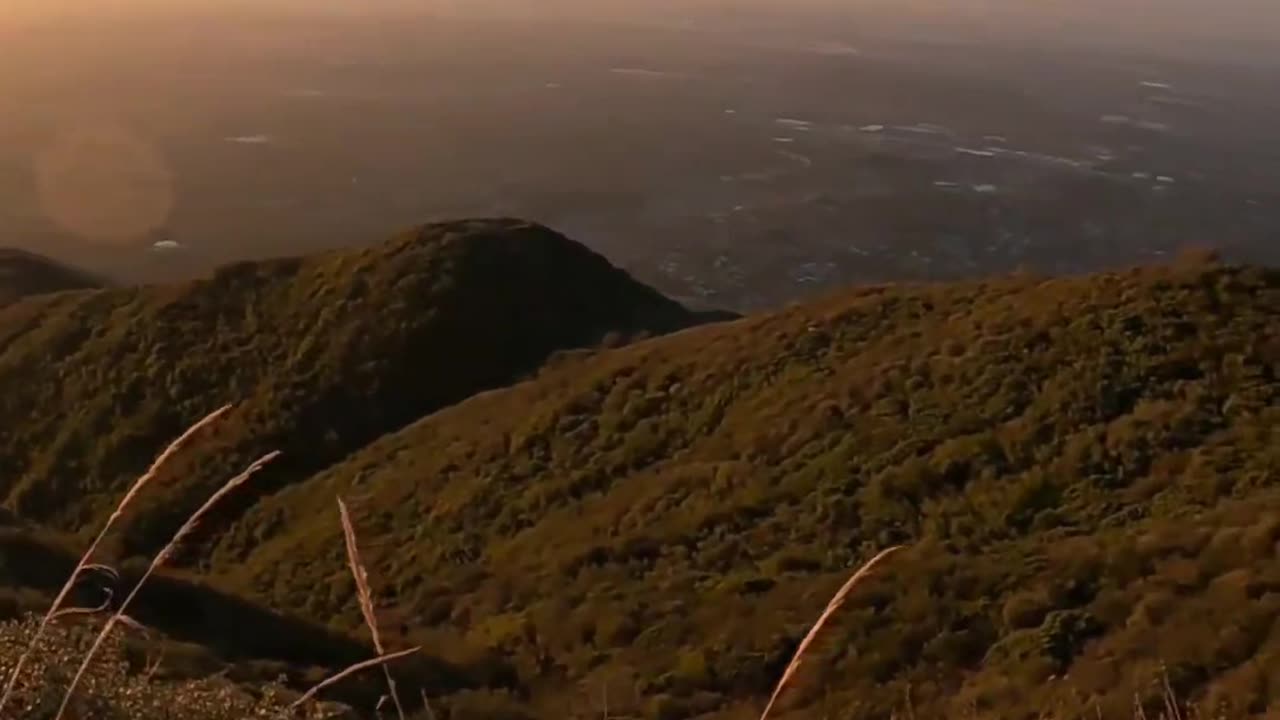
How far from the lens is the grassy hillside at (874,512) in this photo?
10.7 metres

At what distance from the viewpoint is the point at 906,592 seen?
12430 millimetres

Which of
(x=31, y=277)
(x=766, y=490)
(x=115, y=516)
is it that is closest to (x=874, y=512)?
(x=766, y=490)

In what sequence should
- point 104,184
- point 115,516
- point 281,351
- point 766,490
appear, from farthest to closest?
point 104,184
point 281,351
point 766,490
point 115,516

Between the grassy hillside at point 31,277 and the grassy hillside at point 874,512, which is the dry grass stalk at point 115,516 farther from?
the grassy hillside at point 31,277

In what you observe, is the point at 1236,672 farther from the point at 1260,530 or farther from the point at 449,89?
the point at 449,89

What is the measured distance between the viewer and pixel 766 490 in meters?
17.3

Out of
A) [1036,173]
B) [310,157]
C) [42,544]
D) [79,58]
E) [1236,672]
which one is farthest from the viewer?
[79,58]

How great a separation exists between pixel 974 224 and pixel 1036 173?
73.7 feet

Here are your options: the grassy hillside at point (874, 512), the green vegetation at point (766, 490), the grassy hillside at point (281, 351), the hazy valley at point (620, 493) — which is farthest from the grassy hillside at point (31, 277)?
the grassy hillside at point (874, 512)

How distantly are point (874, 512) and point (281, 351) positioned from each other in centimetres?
2107

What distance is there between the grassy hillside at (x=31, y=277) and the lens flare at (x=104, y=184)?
36.5 metres

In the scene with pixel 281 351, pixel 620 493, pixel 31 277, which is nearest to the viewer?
pixel 620 493

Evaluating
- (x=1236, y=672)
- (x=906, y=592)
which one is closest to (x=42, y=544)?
(x=906, y=592)

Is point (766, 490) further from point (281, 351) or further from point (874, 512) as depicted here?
point (281, 351)
